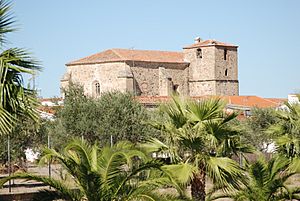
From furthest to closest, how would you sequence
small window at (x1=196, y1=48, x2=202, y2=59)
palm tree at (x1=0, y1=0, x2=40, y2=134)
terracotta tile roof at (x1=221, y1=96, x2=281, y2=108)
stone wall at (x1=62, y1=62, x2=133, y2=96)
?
1. small window at (x1=196, y1=48, x2=202, y2=59)
2. terracotta tile roof at (x1=221, y1=96, x2=281, y2=108)
3. stone wall at (x1=62, y1=62, x2=133, y2=96)
4. palm tree at (x1=0, y1=0, x2=40, y2=134)

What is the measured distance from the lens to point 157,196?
1078 cm

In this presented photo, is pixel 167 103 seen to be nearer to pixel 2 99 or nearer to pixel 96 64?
pixel 2 99

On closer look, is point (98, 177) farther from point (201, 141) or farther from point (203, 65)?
point (203, 65)

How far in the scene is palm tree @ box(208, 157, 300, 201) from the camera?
13.9 m

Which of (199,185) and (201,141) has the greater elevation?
(201,141)

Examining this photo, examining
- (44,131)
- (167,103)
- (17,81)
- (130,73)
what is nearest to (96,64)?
(130,73)

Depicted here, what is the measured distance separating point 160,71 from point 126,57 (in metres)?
4.20

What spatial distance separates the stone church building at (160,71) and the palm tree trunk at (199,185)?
54.2 metres

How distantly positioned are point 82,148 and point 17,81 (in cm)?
221

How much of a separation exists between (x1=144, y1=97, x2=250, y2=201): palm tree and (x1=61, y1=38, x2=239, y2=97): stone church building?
2123 inches

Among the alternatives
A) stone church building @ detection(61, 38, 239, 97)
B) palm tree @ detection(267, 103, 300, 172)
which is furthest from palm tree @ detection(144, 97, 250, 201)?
stone church building @ detection(61, 38, 239, 97)

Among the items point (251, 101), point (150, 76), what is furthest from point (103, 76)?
point (251, 101)

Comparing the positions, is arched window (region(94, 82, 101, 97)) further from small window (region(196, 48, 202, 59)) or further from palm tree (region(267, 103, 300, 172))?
palm tree (region(267, 103, 300, 172))

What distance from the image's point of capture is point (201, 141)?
1374cm
